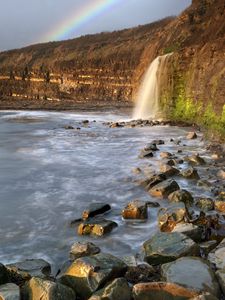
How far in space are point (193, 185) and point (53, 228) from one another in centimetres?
345

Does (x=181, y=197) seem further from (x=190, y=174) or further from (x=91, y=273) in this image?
(x=91, y=273)

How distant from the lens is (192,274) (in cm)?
432

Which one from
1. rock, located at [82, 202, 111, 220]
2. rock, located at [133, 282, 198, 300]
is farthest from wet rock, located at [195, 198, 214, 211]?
rock, located at [133, 282, 198, 300]

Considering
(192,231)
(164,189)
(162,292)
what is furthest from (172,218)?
(162,292)

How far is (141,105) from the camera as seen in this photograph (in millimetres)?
31219

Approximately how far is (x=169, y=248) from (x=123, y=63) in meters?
70.6

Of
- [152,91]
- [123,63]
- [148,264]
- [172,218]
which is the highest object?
[123,63]

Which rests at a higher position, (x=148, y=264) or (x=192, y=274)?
(x=192, y=274)

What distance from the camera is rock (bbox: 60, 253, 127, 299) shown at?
4199 millimetres

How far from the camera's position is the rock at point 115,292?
12.7ft

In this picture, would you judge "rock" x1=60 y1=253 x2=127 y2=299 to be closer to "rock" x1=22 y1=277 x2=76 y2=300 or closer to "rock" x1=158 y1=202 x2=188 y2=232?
"rock" x1=22 y1=277 x2=76 y2=300

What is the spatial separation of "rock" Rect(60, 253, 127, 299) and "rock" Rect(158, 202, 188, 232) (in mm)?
1654

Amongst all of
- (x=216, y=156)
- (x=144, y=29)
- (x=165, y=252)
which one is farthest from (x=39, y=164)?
(x=144, y=29)

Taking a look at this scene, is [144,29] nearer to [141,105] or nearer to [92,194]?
[141,105]
